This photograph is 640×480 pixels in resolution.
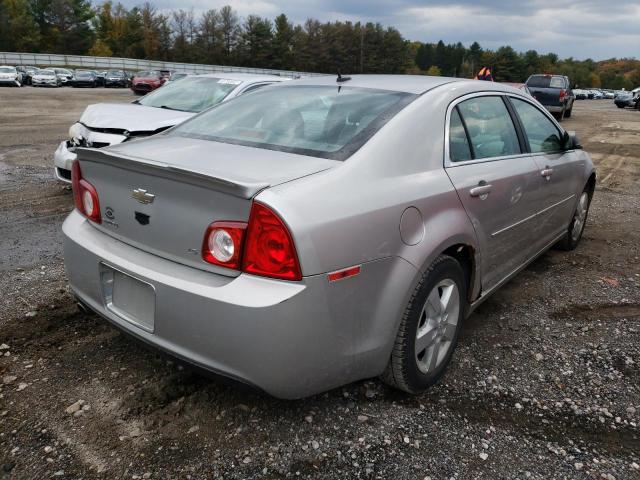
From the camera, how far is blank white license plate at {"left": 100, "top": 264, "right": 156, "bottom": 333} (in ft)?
7.68

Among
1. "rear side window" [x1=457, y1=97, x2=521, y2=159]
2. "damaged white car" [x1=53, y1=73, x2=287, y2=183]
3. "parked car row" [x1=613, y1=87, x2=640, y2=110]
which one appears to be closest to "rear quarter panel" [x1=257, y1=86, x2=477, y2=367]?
"rear side window" [x1=457, y1=97, x2=521, y2=159]

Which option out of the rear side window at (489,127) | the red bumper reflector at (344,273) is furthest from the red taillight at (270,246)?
the rear side window at (489,127)

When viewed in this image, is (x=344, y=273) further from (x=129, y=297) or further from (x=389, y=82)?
(x=389, y=82)

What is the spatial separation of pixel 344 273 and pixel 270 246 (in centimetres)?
32

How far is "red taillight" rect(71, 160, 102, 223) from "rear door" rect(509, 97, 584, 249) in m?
2.75

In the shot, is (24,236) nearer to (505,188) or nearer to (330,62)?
(505,188)

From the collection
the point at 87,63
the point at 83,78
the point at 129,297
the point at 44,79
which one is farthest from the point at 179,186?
the point at 87,63

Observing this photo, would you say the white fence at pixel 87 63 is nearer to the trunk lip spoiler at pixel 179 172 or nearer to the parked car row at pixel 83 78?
the parked car row at pixel 83 78

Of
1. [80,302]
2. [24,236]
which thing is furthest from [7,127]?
[80,302]

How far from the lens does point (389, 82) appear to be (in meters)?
3.28

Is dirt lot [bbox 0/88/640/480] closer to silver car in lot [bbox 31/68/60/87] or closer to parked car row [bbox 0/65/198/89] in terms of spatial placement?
parked car row [bbox 0/65/198/89]

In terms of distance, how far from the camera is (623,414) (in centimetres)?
271

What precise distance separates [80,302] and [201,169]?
→ 43.7 inches

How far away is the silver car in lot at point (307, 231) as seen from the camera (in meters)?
2.08
